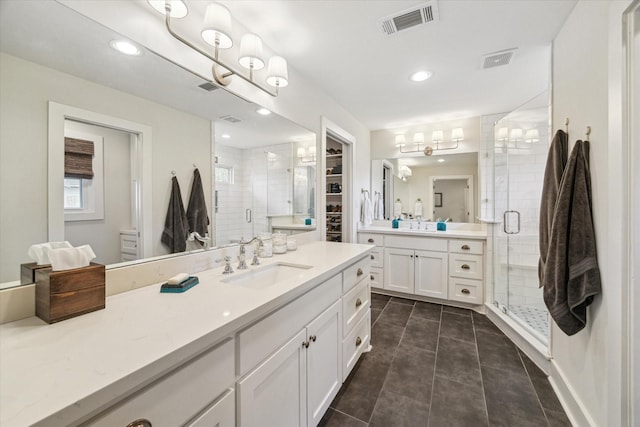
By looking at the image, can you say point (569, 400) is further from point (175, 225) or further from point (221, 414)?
point (175, 225)

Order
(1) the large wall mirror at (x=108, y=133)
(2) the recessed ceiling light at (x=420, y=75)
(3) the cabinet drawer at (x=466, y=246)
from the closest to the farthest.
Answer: (1) the large wall mirror at (x=108, y=133), (2) the recessed ceiling light at (x=420, y=75), (3) the cabinet drawer at (x=466, y=246)

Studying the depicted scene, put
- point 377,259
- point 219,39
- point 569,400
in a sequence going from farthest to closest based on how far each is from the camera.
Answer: point 377,259 → point 569,400 → point 219,39

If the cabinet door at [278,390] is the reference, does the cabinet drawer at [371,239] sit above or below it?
above

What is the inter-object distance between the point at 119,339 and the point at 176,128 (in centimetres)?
100

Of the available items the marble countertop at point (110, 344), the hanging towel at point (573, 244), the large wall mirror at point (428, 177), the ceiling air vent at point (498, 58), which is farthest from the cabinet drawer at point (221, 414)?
the large wall mirror at point (428, 177)

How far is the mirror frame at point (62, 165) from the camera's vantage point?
0.87 metres

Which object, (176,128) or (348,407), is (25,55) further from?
(348,407)

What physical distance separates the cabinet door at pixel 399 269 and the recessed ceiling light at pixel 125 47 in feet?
9.88

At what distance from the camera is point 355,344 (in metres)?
1.81

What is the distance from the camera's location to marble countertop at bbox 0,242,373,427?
0.47 meters

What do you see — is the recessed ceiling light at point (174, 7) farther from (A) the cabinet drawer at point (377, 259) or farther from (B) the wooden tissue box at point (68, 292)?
(A) the cabinet drawer at point (377, 259)

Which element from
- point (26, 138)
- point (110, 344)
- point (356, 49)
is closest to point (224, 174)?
point (26, 138)

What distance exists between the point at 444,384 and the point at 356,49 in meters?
2.46

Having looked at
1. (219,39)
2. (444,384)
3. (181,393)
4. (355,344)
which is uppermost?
(219,39)
